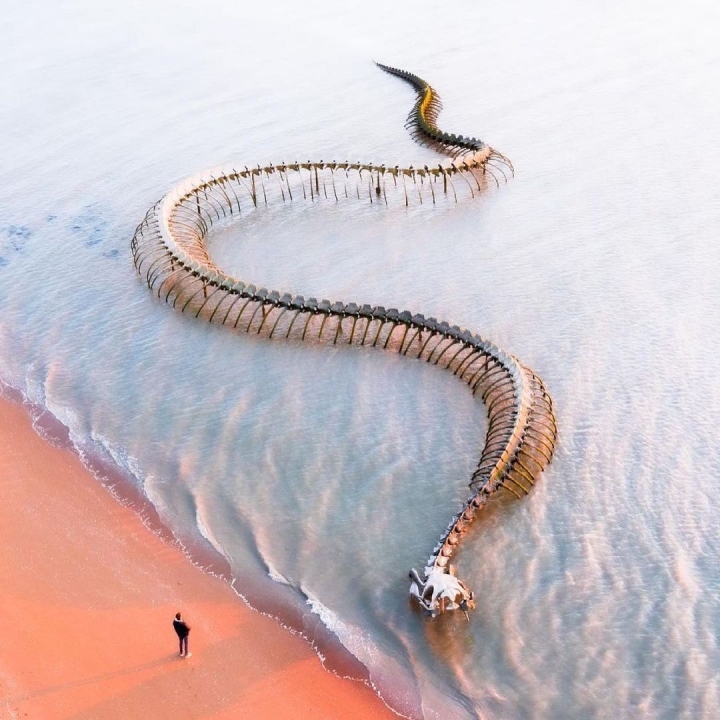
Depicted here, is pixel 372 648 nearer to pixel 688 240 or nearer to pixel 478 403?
pixel 478 403

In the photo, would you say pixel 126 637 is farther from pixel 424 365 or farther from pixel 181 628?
pixel 424 365

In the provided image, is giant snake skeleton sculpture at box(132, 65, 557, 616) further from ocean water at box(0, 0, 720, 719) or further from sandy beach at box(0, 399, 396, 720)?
sandy beach at box(0, 399, 396, 720)

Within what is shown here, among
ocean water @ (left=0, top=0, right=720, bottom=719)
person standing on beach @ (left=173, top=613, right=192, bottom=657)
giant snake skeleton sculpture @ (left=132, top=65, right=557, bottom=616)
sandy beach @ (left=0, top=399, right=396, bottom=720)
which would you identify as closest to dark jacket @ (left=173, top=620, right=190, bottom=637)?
person standing on beach @ (left=173, top=613, right=192, bottom=657)

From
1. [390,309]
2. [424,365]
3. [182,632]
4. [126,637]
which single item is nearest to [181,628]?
[182,632]

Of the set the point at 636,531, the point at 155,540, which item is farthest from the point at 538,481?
A: the point at 155,540

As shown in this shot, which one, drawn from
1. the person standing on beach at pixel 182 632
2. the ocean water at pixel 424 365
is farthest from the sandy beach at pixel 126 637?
the ocean water at pixel 424 365

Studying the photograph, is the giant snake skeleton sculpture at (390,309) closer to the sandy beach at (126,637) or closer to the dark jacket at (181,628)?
the sandy beach at (126,637)
